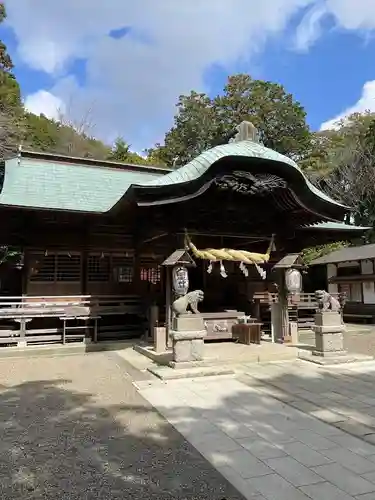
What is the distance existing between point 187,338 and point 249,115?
25.7 metres

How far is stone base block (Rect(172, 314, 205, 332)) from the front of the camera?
7809 millimetres

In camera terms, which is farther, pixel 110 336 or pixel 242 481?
pixel 110 336

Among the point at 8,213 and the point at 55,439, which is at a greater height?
the point at 8,213

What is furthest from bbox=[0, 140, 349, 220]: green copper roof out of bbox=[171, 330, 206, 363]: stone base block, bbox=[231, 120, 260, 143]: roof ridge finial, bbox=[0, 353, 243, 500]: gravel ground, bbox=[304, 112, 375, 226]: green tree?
bbox=[304, 112, 375, 226]: green tree

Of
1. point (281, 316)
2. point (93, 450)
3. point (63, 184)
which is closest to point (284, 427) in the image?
point (93, 450)

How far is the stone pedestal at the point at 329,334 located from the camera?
8.62m

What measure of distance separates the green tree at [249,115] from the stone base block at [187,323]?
78.3ft

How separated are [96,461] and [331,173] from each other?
94.8 feet

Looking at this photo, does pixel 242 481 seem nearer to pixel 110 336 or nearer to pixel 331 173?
pixel 110 336

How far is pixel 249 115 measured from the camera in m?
30.2

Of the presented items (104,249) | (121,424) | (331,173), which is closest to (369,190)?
(331,173)

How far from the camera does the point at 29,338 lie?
10.6 m

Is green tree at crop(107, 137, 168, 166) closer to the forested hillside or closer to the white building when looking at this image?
the forested hillside

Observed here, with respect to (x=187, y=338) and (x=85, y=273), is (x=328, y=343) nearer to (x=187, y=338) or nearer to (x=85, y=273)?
(x=187, y=338)
